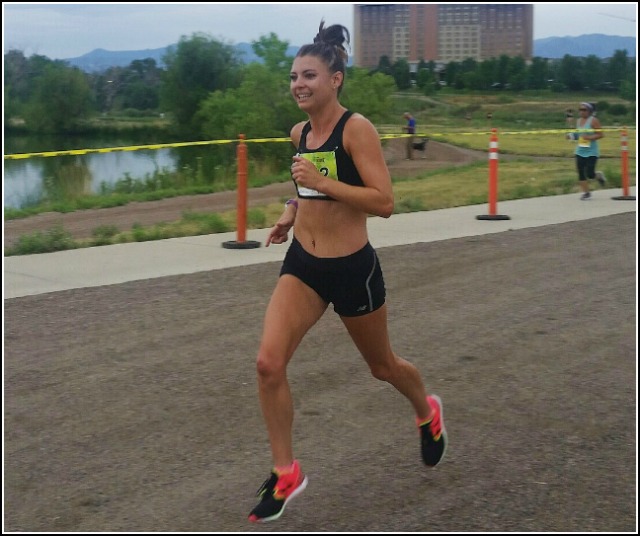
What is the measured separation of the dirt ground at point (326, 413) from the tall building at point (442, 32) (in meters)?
42.0

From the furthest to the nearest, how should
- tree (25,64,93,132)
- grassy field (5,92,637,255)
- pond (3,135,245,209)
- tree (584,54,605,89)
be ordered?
tree (584,54,605,89), tree (25,64,93,132), pond (3,135,245,209), grassy field (5,92,637,255)

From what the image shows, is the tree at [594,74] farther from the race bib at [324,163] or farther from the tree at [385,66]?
the race bib at [324,163]

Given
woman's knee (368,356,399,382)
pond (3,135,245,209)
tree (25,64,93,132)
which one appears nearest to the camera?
woman's knee (368,356,399,382)

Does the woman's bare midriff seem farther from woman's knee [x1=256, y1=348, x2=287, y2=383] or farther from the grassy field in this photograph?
the grassy field

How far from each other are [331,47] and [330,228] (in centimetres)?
77

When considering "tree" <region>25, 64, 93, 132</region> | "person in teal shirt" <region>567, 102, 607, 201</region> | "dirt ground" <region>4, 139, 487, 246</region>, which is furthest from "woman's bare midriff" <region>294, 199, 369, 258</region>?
"tree" <region>25, 64, 93, 132</region>

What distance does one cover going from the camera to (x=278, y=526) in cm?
419

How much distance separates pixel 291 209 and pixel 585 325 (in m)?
4.04

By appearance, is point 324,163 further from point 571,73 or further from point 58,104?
point 571,73

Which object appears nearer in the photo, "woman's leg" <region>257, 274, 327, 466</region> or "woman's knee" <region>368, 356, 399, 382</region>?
"woman's leg" <region>257, 274, 327, 466</region>

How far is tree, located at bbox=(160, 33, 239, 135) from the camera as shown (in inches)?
1820

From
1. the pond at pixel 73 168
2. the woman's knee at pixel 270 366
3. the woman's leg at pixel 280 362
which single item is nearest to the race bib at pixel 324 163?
the woman's leg at pixel 280 362

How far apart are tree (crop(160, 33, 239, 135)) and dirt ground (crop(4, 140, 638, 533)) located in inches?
1465

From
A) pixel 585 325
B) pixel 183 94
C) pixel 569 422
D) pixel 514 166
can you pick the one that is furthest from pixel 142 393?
pixel 183 94
